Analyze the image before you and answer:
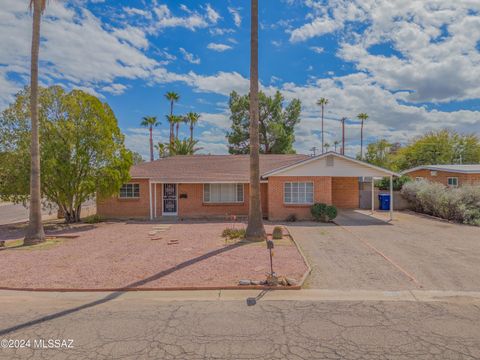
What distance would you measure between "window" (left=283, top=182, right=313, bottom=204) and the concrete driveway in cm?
197

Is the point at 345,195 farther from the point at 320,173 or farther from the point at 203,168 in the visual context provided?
the point at 203,168

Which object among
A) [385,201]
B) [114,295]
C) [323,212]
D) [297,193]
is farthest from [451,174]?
[114,295]

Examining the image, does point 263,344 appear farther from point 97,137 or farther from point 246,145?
point 246,145

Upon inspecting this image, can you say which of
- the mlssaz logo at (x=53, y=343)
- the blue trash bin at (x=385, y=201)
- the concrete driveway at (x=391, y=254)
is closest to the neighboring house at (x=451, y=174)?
the blue trash bin at (x=385, y=201)

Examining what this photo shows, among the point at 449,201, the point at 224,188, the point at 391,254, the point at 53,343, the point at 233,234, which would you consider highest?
the point at 224,188

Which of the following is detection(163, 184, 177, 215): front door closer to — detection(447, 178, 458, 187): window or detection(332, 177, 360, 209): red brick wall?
detection(332, 177, 360, 209): red brick wall

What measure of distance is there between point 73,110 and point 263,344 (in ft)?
51.5

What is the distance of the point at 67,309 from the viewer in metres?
6.00

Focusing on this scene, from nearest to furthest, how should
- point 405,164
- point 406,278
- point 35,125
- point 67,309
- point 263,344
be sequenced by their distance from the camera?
point 263,344, point 67,309, point 406,278, point 35,125, point 405,164

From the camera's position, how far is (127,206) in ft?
62.3

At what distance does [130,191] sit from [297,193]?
1022 cm

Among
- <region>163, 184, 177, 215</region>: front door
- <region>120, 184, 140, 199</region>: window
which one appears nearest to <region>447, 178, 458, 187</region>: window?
<region>163, 184, 177, 215</region>: front door

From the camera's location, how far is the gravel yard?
7504mm

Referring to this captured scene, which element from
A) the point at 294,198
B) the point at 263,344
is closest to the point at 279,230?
the point at 294,198
